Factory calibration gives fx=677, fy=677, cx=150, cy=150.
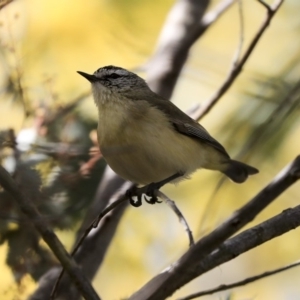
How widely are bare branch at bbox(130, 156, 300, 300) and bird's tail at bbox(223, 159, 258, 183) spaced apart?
186 centimetres

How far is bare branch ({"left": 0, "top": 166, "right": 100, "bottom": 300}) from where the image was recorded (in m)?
1.71

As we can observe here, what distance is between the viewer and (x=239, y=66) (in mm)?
3414

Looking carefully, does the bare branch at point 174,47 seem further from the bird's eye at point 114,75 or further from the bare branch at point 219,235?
the bare branch at point 219,235

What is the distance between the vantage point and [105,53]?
4.84 m

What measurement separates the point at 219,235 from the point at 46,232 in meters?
0.45

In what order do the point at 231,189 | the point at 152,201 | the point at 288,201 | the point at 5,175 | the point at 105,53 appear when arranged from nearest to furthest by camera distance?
the point at 5,175, the point at 152,201, the point at 288,201, the point at 231,189, the point at 105,53

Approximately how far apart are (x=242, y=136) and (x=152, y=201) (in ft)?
1.78

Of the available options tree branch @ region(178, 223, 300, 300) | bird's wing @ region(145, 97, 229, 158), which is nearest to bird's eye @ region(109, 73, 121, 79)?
bird's wing @ region(145, 97, 229, 158)

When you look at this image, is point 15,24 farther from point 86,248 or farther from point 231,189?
point 231,189

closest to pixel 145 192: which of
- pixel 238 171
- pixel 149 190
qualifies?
pixel 149 190

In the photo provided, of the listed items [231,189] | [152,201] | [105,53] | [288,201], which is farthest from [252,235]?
[105,53]

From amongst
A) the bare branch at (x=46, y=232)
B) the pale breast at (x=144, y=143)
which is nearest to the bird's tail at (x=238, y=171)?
the pale breast at (x=144, y=143)

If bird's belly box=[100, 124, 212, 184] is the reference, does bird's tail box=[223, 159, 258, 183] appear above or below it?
below

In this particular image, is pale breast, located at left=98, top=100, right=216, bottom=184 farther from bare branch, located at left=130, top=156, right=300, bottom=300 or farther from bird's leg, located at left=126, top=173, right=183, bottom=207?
bare branch, located at left=130, top=156, right=300, bottom=300
